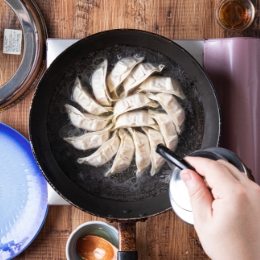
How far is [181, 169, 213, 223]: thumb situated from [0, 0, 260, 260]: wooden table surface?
50 centimetres

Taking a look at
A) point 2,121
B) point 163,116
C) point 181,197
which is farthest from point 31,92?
point 181,197

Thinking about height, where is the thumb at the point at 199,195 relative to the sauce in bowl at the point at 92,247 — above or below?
above

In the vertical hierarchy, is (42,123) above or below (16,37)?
below

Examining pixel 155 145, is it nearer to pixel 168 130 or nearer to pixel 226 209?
pixel 168 130

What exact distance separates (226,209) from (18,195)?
2.38 ft

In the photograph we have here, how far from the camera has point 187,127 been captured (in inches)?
42.9

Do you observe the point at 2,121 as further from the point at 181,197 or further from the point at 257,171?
the point at 257,171

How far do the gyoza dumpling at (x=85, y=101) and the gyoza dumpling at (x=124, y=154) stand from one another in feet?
0.30

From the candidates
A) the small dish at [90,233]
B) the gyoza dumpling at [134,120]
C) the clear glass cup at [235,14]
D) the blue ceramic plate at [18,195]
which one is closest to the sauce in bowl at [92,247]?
the small dish at [90,233]

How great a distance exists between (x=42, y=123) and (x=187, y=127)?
15.8 inches

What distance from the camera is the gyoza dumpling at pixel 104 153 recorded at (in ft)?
3.54

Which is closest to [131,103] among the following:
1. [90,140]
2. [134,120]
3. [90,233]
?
[134,120]

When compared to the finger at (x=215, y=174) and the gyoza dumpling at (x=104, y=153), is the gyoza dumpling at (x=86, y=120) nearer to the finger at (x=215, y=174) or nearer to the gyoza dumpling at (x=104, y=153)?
the gyoza dumpling at (x=104, y=153)

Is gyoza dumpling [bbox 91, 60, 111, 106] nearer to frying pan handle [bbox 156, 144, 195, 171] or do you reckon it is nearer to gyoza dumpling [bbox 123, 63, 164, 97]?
gyoza dumpling [bbox 123, 63, 164, 97]
